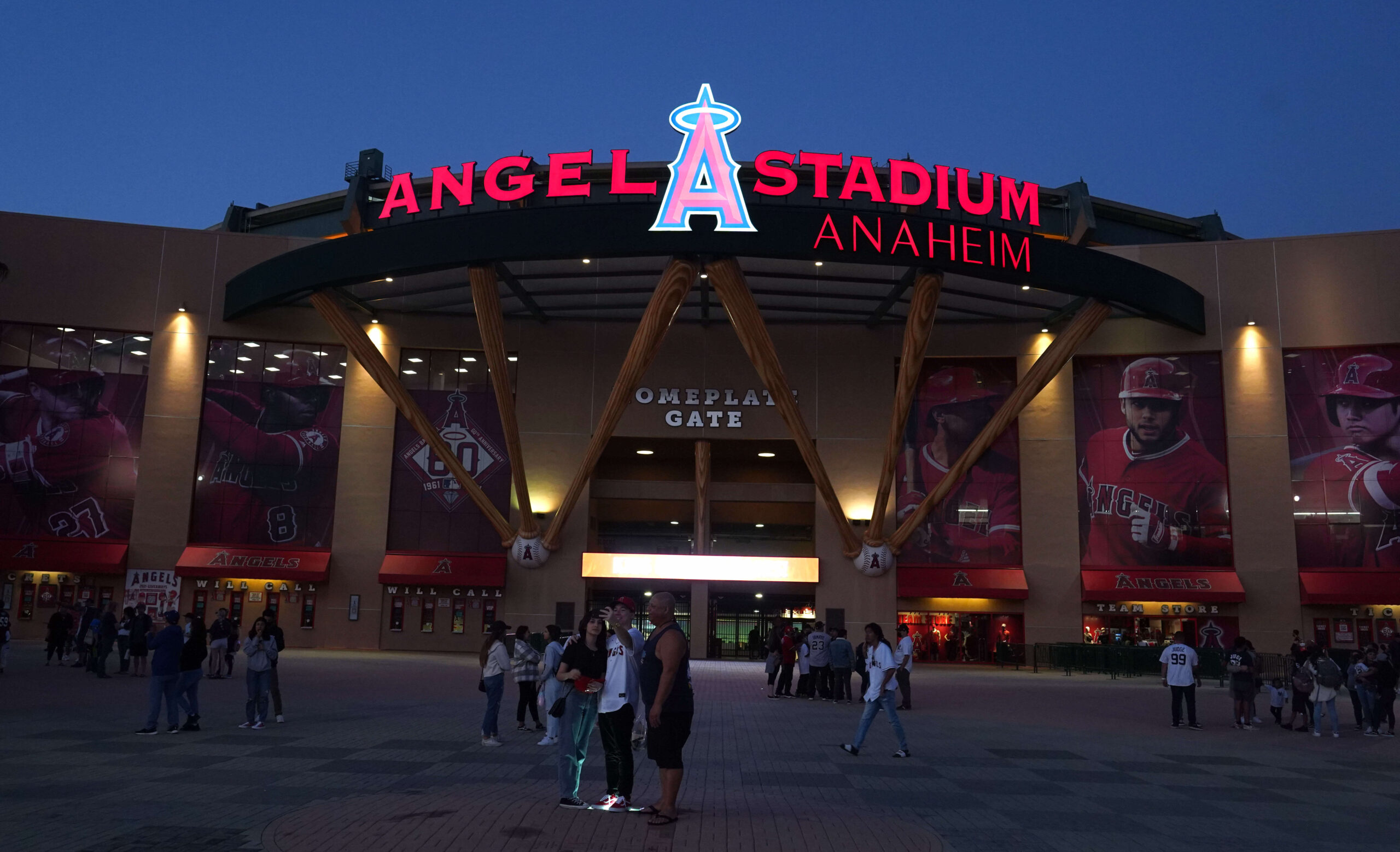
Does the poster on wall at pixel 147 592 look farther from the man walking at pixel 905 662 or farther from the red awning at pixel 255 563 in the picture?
the man walking at pixel 905 662

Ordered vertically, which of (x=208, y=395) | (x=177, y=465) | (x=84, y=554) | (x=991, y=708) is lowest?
(x=991, y=708)

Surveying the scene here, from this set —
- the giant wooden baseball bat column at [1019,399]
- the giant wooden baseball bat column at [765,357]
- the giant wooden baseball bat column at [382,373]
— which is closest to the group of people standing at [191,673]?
the giant wooden baseball bat column at [765,357]

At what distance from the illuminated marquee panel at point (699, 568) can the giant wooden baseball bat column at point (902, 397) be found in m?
2.41

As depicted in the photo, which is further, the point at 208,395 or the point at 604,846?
the point at 208,395

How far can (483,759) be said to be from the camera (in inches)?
498

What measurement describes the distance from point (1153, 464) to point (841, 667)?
20.9m

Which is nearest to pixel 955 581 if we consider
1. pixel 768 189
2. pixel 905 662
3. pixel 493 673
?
pixel 768 189

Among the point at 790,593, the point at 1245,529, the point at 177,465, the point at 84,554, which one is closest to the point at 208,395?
the point at 177,465

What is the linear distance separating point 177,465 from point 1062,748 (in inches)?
1304

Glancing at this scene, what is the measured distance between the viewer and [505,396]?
3359 centimetres

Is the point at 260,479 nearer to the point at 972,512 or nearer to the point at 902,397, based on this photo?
the point at 902,397

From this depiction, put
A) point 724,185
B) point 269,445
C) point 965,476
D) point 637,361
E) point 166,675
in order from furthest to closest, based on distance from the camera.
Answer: point 965,476, point 269,445, point 637,361, point 724,185, point 166,675

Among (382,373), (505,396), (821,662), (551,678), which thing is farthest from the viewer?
(382,373)

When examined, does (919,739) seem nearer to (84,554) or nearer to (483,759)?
(483,759)
